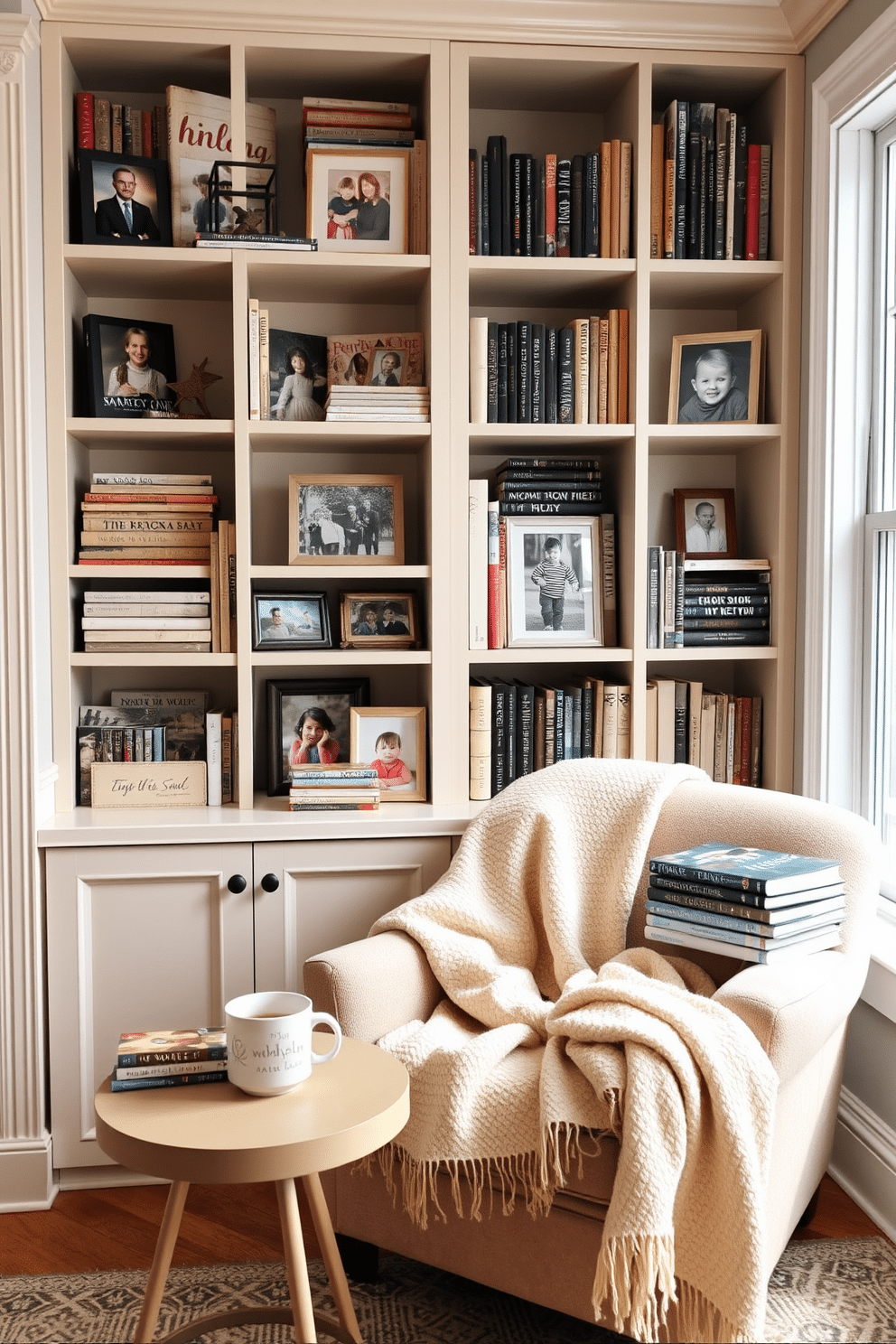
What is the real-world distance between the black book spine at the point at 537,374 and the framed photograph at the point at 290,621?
665mm

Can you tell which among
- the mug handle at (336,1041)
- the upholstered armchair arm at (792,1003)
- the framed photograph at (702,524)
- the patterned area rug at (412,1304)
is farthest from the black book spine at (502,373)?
the patterned area rug at (412,1304)

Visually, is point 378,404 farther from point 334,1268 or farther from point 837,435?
point 334,1268

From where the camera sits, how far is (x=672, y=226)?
2.59 m

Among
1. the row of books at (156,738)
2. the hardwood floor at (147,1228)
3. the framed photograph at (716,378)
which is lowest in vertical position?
the hardwood floor at (147,1228)

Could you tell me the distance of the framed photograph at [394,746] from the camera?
2609mm

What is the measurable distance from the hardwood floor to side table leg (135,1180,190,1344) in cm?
53

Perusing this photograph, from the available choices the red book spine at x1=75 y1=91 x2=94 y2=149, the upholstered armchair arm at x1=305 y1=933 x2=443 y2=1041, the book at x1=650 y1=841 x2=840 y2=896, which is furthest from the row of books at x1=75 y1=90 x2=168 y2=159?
the book at x1=650 y1=841 x2=840 y2=896

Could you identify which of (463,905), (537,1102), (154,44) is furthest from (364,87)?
(537,1102)

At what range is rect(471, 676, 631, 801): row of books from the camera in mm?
2594

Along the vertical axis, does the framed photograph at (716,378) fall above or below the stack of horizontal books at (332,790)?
above

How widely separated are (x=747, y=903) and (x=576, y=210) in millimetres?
1646

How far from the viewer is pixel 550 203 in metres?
2.58

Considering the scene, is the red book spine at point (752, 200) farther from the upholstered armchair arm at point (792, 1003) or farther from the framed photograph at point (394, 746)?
the upholstered armchair arm at point (792, 1003)

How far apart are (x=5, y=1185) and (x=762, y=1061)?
160 centimetres
